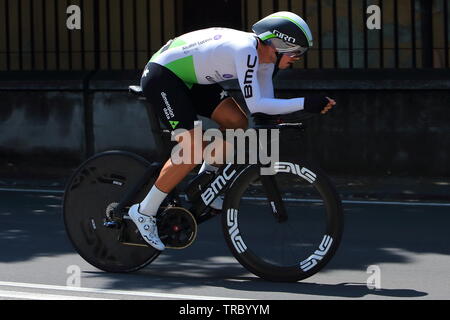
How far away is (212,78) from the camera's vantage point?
25.3 feet

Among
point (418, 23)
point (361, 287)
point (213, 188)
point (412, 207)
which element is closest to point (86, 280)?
point (213, 188)

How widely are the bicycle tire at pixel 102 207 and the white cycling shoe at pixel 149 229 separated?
187 mm

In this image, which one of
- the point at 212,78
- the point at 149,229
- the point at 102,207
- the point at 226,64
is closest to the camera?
the point at 226,64

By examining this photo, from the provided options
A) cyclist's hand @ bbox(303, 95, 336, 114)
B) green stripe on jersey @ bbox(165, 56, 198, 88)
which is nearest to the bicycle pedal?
green stripe on jersey @ bbox(165, 56, 198, 88)

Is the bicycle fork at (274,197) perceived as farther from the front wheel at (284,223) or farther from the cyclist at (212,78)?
the cyclist at (212,78)

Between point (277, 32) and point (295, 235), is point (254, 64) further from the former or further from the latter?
point (295, 235)

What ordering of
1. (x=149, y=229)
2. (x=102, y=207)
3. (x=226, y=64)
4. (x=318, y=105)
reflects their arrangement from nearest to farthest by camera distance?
(x=318, y=105)
(x=226, y=64)
(x=149, y=229)
(x=102, y=207)

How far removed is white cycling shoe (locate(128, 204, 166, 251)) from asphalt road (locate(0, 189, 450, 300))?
9.5 inches

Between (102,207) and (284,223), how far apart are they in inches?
48.5

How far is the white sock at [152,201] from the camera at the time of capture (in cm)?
780

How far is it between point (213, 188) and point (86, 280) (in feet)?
3.30

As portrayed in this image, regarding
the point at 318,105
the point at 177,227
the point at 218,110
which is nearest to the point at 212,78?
the point at 218,110

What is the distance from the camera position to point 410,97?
1335 centimetres

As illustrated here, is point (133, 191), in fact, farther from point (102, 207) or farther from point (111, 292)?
point (111, 292)
